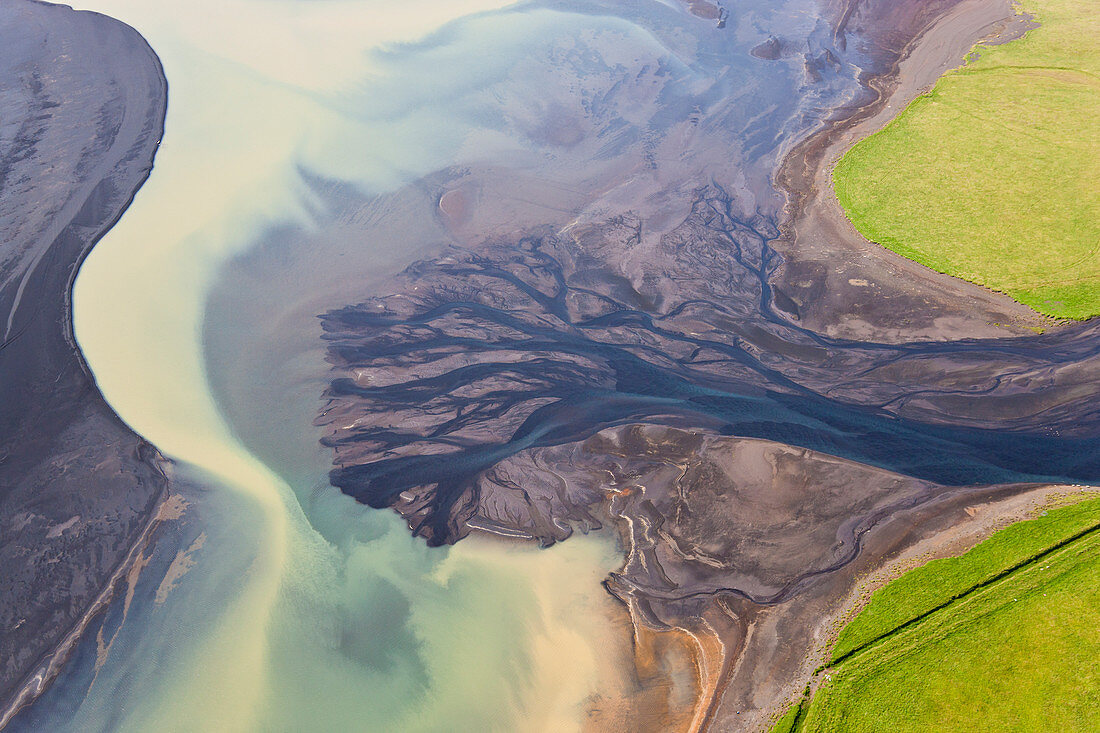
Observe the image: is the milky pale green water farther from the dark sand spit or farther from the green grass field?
the green grass field

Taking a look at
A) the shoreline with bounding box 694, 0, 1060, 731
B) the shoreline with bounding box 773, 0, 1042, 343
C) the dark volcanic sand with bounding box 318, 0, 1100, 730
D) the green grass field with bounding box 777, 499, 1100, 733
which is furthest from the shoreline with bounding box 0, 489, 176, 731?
the shoreline with bounding box 773, 0, 1042, 343

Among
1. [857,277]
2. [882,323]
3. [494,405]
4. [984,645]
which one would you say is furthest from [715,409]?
[857,277]

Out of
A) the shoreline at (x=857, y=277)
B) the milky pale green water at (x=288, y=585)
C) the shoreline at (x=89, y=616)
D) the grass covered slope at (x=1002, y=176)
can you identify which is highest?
the grass covered slope at (x=1002, y=176)

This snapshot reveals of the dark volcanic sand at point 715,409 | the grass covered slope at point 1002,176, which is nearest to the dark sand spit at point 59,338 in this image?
the dark volcanic sand at point 715,409

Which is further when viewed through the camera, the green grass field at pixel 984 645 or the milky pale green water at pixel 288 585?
the milky pale green water at pixel 288 585

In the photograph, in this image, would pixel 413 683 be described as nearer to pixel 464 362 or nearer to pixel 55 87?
pixel 464 362

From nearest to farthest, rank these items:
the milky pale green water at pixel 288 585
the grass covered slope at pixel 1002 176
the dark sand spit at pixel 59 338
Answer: the milky pale green water at pixel 288 585, the dark sand spit at pixel 59 338, the grass covered slope at pixel 1002 176

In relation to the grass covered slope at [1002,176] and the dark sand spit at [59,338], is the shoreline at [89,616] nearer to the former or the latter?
the dark sand spit at [59,338]
